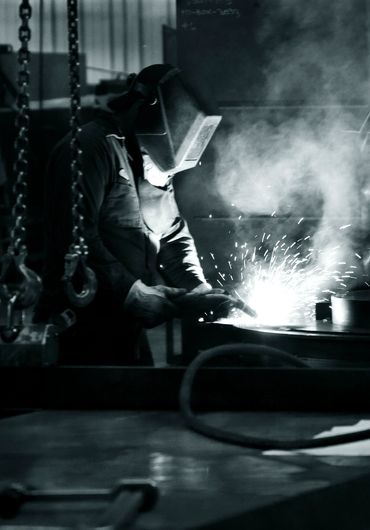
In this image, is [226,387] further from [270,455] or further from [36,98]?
[36,98]

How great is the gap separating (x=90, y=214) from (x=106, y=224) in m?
0.13

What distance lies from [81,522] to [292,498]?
24cm

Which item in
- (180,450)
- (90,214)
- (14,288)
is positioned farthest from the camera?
(90,214)

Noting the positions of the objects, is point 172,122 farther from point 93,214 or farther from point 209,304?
point 209,304

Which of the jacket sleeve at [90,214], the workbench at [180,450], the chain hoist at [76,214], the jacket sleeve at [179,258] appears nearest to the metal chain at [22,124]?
the chain hoist at [76,214]

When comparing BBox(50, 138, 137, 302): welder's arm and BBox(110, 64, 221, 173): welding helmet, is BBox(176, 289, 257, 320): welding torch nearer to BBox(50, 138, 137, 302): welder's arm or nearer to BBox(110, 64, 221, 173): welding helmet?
BBox(50, 138, 137, 302): welder's arm

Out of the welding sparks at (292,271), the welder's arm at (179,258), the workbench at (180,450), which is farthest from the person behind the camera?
the welding sparks at (292,271)

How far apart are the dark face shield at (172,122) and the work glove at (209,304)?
0.43 meters

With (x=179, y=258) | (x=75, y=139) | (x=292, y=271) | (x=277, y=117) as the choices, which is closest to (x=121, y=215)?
(x=179, y=258)

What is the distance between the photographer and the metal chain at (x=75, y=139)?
1.57m

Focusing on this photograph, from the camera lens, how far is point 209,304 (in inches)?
93.9

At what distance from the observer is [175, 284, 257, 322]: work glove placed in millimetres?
2381

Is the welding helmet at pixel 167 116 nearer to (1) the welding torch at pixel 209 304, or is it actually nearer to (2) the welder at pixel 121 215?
(2) the welder at pixel 121 215

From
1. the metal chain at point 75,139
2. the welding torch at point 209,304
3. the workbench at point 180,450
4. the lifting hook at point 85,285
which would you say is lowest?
the workbench at point 180,450
